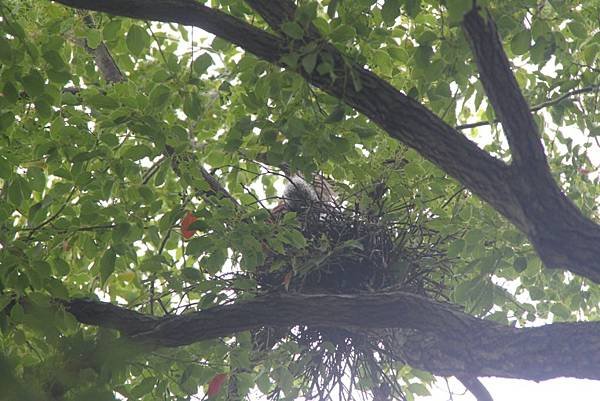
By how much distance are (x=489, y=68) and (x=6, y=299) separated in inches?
64.0

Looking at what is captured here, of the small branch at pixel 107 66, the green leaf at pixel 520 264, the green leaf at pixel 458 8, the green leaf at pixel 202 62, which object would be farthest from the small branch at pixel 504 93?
the small branch at pixel 107 66

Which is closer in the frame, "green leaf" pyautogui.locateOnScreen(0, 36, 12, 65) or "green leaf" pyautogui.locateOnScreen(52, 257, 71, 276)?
"green leaf" pyautogui.locateOnScreen(0, 36, 12, 65)

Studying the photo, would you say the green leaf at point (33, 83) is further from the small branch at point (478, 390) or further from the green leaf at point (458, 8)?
the small branch at point (478, 390)

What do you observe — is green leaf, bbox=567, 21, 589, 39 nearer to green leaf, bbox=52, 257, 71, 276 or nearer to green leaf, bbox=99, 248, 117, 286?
green leaf, bbox=99, 248, 117, 286

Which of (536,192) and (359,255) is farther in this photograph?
(359,255)

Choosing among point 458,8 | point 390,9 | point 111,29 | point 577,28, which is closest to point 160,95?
point 111,29

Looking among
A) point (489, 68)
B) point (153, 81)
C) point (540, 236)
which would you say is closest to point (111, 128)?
point (153, 81)

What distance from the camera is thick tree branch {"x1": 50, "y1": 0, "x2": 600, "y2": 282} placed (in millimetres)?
2355

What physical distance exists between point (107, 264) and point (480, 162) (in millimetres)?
1259

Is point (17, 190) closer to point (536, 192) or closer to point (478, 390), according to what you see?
point (536, 192)

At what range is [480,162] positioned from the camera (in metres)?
2.45

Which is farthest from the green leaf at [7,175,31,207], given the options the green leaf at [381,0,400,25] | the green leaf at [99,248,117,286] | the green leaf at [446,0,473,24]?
the green leaf at [446,0,473,24]

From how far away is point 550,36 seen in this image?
2537 millimetres

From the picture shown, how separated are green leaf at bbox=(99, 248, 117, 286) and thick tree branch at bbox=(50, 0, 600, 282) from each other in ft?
2.74
